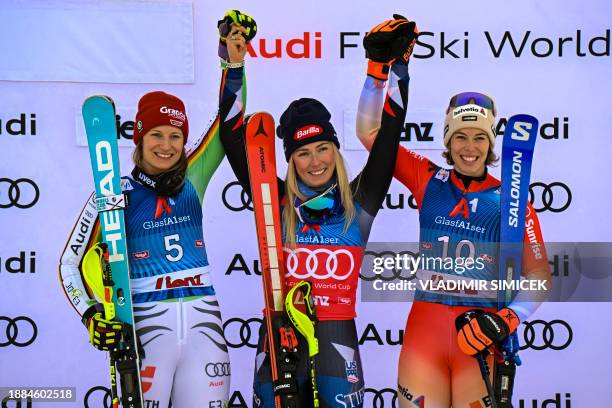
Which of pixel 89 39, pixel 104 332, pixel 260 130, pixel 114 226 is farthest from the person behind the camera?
pixel 89 39

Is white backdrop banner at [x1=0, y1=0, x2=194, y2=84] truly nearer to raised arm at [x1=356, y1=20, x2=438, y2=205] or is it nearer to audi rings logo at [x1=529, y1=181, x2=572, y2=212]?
raised arm at [x1=356, y1=20, x2=438, y2=205]

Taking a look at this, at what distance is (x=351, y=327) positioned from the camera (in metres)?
4.04

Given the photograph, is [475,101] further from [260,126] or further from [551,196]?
[551,196]

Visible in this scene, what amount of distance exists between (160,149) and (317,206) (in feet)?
2.44

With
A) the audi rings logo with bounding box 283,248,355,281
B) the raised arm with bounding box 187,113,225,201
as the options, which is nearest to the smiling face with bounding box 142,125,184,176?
the raised arm with bounding box 187,113,225,201

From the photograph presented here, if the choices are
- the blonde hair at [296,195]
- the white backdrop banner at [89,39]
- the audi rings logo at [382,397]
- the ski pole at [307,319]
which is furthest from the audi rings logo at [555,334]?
the white backdrop banner at [89,39]

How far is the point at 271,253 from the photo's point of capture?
405 cm

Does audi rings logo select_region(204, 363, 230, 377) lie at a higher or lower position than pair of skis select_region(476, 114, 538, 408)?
lower

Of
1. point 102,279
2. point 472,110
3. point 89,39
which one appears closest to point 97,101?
point 102,279

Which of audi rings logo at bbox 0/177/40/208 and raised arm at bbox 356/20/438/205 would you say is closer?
raised arm at bbox 356/20/438/205

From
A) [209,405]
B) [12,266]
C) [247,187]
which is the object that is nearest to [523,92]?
[247,187]

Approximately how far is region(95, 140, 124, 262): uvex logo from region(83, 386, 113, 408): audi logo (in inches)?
51.9

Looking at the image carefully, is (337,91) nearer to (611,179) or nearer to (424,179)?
(424,179)

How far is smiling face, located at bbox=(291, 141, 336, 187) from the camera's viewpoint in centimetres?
406
